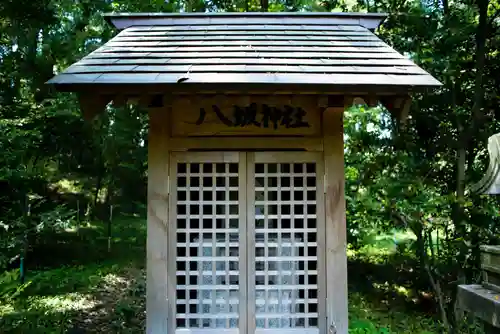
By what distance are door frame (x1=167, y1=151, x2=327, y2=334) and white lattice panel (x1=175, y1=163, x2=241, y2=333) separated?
0.18 ft

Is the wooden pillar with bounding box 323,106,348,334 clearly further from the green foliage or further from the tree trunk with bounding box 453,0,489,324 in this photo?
the tree trunk with bounding box 453,0,489,324

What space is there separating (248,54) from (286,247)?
6.75 ft

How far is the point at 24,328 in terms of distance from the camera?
603cm

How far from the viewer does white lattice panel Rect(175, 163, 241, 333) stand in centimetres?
386

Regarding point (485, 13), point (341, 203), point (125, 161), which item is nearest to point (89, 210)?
point (125, 161)

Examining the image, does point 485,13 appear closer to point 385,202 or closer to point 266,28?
point 385,202

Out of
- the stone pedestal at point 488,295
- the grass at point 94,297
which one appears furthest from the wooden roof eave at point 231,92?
the grass at point 94,297

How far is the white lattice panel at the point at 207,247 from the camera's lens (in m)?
3.86

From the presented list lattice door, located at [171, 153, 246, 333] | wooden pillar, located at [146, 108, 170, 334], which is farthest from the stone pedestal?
wooden pillar, located at [146, 108, 170, 334]

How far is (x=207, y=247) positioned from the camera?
392 centimetres

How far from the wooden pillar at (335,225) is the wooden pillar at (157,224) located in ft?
5.52

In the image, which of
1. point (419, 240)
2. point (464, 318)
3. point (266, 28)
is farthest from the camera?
point (419, 240)

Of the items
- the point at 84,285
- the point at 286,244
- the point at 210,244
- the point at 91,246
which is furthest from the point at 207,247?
the point at 91,246

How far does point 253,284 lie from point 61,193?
35.3 feet
